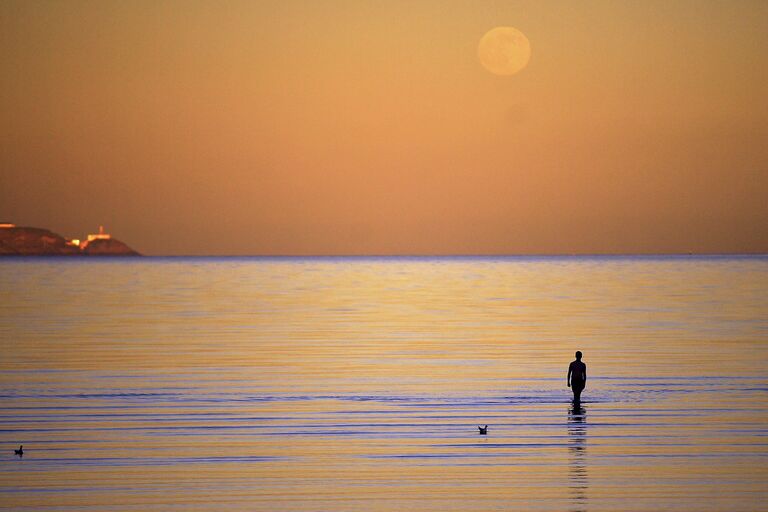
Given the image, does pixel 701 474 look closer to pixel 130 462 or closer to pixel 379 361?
pixel 130 462

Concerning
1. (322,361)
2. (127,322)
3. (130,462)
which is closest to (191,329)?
(127,322)

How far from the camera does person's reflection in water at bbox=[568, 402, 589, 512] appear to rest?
1964 cm

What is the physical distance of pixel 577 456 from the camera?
75.2ft

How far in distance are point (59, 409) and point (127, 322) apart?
33720mm

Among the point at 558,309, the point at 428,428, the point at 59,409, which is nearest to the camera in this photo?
the point at 428,428

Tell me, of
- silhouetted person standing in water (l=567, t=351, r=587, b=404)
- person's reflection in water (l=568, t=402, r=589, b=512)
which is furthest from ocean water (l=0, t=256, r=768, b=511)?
silhouetted person standing in water (l=567, t=351, r=587, b=404)

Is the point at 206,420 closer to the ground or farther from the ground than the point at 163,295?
closer to the ground

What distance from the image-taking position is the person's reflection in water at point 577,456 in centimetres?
1964

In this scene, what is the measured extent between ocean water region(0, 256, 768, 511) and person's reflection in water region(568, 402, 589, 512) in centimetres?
8

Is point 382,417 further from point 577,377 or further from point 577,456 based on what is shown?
point 577,456

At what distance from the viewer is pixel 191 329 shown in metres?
57.5

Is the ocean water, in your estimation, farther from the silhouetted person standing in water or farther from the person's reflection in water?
the silhouetted person standing in water

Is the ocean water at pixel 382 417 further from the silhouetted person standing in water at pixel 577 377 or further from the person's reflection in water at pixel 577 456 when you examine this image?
the silhouetted person standing in water at pixel 577 377

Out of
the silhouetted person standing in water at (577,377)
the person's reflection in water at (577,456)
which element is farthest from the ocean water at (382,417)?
the silhouetted person standing in water at (577,377)
